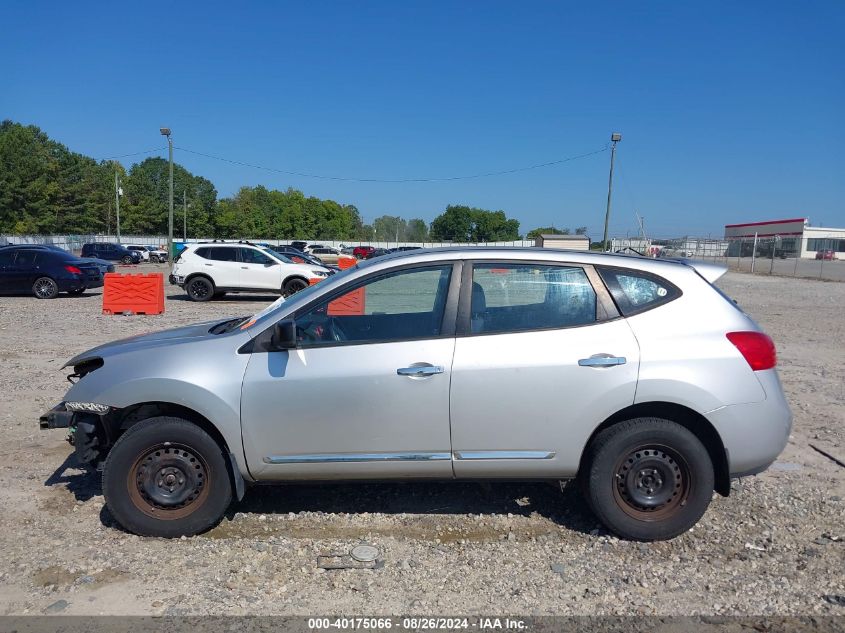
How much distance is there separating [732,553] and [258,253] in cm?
1732

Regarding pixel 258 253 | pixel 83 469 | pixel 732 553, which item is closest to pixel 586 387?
pixel 732 553

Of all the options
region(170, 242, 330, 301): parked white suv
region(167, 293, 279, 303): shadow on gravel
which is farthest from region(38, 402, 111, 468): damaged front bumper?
region(167, 293, 279, 303): shadow on gravel

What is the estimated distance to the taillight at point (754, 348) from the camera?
3.87 metres

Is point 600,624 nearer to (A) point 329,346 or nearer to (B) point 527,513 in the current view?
(B) point 527,513

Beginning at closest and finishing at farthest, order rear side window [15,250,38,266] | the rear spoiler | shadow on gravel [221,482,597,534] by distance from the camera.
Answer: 1. the rear spoiler
2. shadow on gravel [221,482,597,534]
3. rear side window [15,250,38,266]

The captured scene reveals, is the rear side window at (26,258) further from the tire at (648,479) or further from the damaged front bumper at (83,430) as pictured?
the tire at (648,479)

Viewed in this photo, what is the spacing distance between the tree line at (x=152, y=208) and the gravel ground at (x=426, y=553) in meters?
53.7

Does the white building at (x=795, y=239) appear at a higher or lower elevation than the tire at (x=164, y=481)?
higher

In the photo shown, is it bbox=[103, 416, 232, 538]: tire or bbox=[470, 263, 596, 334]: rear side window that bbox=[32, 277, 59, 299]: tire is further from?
bbox=[470, 263, 596, 334]: rear side window

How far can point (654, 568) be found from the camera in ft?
12.1

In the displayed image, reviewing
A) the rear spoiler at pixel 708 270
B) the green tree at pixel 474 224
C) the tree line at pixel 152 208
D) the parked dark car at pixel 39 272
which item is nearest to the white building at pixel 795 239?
the tree line at pixel 152 208

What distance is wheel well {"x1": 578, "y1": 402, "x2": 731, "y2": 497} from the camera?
12.8ft

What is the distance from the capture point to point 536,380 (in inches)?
150

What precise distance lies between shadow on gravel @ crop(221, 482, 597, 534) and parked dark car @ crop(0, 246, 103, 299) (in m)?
16.6
